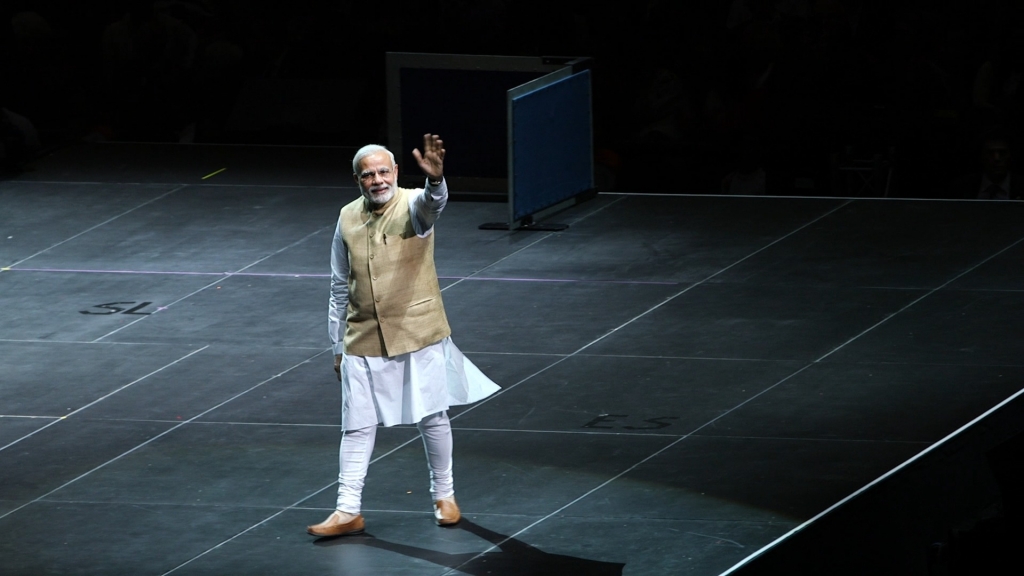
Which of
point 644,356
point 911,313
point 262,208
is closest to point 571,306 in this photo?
point 644,356

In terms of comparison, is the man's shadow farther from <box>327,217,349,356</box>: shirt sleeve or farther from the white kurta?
<box>327,217,349,356</box>: shirt sleeve

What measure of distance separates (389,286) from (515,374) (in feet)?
8.88

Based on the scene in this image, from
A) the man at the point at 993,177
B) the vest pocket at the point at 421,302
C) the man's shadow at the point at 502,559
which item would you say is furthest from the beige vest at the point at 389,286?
the man at the point at 993,177

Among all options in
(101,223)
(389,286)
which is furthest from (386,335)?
(101,223)

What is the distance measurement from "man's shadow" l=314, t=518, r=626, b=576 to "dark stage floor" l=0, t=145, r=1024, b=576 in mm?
15

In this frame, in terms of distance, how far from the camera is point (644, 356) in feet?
35.6

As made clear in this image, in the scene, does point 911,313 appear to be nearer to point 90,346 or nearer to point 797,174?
point 797,174

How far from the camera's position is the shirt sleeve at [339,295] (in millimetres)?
8164

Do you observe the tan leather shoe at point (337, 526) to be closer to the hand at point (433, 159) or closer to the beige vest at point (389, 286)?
the beige vest at point (389, 286)

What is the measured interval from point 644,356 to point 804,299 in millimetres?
1574

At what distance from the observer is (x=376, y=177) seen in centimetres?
796

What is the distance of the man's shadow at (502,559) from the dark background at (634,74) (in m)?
7.44

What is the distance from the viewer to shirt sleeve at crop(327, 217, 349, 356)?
26.8ft

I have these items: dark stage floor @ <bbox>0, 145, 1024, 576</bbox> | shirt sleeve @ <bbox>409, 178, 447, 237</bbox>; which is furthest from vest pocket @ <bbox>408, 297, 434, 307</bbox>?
dark stage floor @ <bbox>0, 145, 1024, 576</bbox>
